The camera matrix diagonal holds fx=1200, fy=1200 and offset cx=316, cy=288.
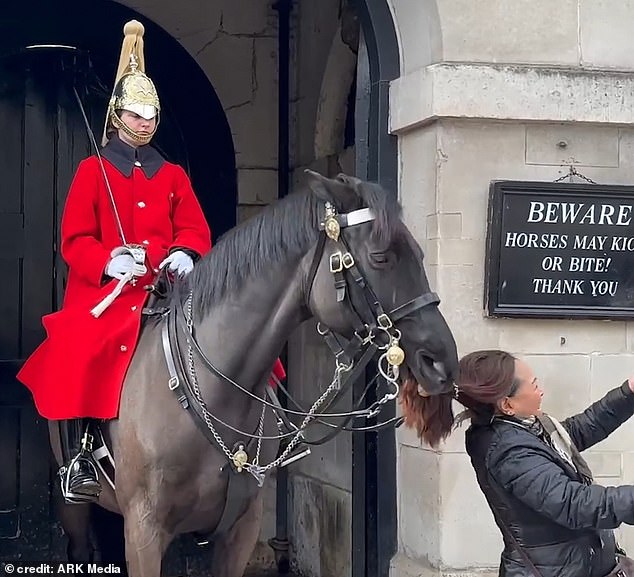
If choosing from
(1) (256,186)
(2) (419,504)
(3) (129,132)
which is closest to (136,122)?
(3) (129,132)

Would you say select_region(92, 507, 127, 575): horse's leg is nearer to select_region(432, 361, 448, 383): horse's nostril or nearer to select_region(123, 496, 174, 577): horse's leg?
select_region(123, 496, 174, 577): horse's leg

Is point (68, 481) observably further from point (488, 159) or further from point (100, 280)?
point (488, 159)

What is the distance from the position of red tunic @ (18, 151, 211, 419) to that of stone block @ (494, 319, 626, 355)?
4.22ft

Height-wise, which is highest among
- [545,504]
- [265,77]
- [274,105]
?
[265,77]

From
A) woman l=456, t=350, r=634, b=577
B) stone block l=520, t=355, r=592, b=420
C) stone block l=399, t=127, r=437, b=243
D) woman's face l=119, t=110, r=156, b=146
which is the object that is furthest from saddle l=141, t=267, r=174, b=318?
stone block l=520, t=355, r=592, b=420

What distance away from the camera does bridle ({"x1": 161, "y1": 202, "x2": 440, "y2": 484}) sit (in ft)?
11.8

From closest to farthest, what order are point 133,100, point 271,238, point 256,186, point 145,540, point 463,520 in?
point 271,238 < point 145,540 < point 133,100 < point 463,520 < point 256,186

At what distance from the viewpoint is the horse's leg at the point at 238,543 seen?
13.8 feet

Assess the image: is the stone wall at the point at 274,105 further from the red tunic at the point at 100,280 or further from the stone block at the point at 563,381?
the red tunic at the point at 100,280

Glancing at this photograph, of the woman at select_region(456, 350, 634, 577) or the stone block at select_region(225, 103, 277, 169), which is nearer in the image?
the woman at select_region(456, 350, 634, 577)

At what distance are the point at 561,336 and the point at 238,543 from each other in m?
1.60

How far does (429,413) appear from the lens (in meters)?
3.58

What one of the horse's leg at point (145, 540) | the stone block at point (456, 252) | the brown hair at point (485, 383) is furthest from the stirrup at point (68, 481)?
the stone block at point (456, 252)

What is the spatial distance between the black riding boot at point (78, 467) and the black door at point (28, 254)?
6.84 ft
